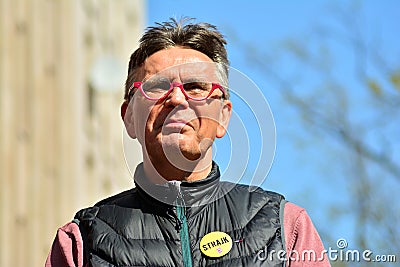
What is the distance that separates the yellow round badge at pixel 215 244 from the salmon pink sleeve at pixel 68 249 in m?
0.26

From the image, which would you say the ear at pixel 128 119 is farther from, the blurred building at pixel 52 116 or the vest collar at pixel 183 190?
the blurred building at pixel 52 116

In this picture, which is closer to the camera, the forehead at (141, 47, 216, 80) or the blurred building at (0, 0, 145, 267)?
the forehead at (141, 47, 216, 80)

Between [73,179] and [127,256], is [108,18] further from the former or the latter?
[127,256]

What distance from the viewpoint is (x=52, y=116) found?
5.49m

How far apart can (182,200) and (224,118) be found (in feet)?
0.70

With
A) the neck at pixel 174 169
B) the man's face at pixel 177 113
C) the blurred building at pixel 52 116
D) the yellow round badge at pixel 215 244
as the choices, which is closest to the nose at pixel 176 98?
the man's face at pixel 177 113

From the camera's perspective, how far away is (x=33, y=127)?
17.1 ft

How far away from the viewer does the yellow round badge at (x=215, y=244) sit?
2.07m

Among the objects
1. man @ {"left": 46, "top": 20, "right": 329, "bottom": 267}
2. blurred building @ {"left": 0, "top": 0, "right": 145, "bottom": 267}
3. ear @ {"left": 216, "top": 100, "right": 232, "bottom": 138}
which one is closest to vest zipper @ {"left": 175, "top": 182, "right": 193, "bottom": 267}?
man @ {"left": 46, "top": 20, "right": 329, "bottom": 267}

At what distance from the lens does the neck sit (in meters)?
2.13

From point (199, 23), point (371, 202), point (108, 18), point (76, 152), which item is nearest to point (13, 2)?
point (76, 152)

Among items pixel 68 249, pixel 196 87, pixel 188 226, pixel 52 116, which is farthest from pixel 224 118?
pixel 52 116

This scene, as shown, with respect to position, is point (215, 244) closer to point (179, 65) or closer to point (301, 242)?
point (301, 242)

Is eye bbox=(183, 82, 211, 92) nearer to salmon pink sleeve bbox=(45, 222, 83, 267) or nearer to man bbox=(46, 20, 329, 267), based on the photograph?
man bbox=(46, 20, 329, 267)
